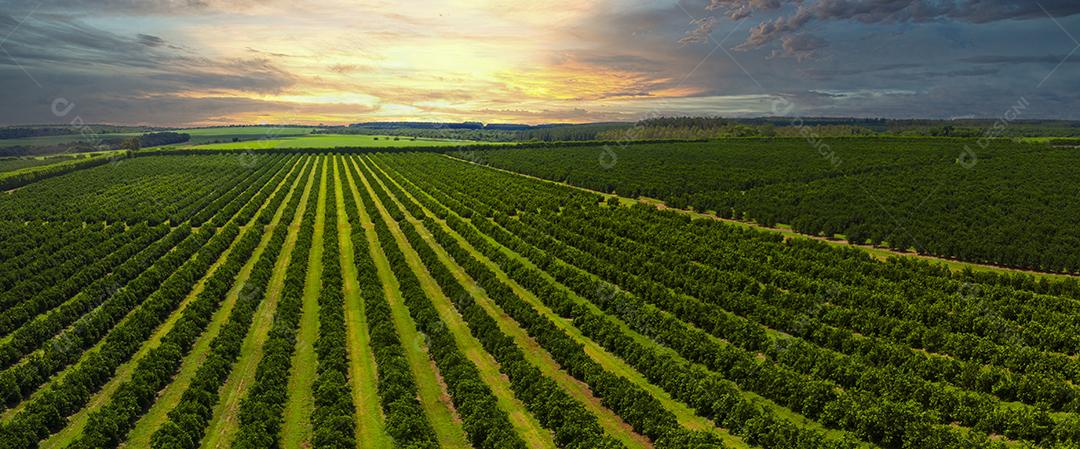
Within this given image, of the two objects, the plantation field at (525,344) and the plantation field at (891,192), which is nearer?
the plantation field at (525,344)

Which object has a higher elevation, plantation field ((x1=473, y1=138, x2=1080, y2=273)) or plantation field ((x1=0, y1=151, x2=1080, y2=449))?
plantation field ((x1=473, y1=138, x2=1080, y2=273))

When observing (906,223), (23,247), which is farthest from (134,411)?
(906,223)

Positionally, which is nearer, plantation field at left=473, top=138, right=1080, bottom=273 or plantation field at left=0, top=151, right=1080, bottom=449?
plantation field at left=0, top=151, right=1080, bottom=449

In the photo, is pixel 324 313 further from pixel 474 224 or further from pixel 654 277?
pixel 474 224

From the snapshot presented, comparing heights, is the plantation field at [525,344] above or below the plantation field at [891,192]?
below
